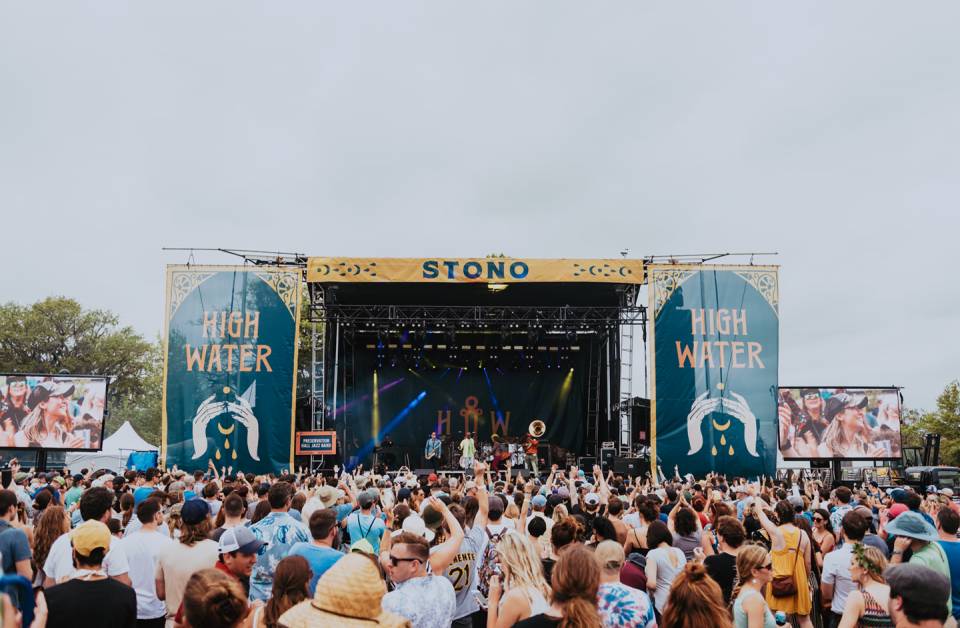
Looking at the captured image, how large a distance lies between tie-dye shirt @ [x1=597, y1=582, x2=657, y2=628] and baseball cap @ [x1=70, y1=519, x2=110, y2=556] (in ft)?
7.37

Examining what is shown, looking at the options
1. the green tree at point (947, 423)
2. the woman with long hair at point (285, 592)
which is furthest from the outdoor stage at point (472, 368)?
the green tree at point (947, 423)

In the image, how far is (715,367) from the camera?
62.7 feet

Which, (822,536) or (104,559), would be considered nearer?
(104,559)

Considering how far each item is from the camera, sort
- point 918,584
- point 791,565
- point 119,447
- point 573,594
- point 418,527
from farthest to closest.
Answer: point 119,447 < point 418,527 < point 791,565 < point 573,594 < point 918,584

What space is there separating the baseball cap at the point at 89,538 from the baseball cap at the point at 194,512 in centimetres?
68

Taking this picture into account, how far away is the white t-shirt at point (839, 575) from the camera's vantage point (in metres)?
4.77

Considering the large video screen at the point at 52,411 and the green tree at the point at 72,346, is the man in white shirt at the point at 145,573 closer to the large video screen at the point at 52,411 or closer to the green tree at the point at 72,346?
the large video screen at the point at 52,411

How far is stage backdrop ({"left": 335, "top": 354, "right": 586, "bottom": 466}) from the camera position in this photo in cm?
2408

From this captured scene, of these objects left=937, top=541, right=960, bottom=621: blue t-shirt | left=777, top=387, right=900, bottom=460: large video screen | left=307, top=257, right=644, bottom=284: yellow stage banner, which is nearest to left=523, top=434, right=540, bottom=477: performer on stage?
left=307, top=257, right=644, bottom=284: yellow stage banner

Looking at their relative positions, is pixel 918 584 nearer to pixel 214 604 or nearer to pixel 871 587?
pixel 871 587

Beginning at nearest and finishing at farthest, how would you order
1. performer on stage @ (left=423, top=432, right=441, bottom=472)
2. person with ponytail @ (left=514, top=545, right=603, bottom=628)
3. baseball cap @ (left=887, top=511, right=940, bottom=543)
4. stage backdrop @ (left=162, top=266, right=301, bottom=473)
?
person with ponytail @ (left=514, top=545, right=603, bottom=628) → baseball cap @ (left=887, top=511, right=940, bottom=543) → stage backdrop @ (left=162, top=266, right=301, bottom=473) → performer on stage @ (left=423, top=432, right=441, bottom=472)

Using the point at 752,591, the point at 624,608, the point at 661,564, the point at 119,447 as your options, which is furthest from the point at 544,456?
the point at 624,608

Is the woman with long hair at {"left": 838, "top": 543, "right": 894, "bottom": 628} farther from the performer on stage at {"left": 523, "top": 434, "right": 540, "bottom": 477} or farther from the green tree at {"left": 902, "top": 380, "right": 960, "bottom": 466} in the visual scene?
the green tree at {"left": 902, "top": 380, "right": 960, "bottom": 466}

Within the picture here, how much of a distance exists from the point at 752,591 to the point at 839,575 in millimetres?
1711
